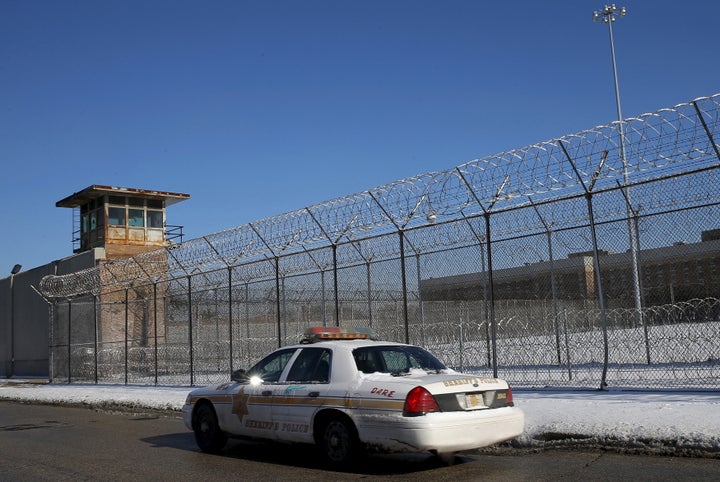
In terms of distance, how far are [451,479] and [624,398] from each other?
4.30 m

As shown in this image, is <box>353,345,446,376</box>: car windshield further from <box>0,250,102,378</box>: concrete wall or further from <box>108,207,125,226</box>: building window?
<box>108,207,125,226</box>: building window

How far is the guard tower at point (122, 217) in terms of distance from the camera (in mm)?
34625

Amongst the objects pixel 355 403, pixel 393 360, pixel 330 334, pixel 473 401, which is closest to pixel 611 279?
pixel 330 334

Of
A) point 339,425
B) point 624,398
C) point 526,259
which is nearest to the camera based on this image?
point 339,425

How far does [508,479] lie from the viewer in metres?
7.35

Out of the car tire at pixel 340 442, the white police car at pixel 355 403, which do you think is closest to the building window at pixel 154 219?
the white police car at pixel 355 403

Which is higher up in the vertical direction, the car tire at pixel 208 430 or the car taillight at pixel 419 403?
the car taillight at pixel 419 403

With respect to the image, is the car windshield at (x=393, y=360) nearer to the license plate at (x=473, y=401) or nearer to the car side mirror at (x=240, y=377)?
the license plate at (x=473, y=401)

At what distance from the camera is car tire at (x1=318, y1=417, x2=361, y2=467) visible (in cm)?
813

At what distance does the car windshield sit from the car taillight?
3.21 ft

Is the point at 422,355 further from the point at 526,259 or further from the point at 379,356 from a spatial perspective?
the point at 526,259

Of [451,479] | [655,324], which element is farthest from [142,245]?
[451,479]

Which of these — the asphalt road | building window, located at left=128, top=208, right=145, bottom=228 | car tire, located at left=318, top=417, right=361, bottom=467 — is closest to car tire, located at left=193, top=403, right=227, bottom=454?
the asphalt road

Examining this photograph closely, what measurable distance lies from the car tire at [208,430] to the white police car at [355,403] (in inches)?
0.5
